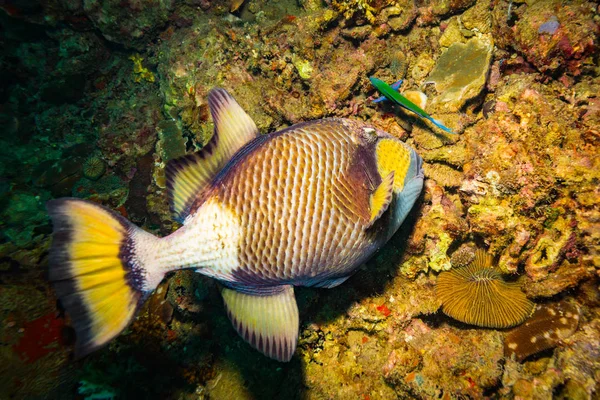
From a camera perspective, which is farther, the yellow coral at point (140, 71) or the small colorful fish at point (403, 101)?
the yellow coral at point (140, 71)

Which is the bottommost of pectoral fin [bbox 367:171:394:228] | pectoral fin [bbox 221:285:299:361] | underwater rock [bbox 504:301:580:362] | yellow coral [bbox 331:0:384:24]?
underwater rock [bbox 504:301:580:362]

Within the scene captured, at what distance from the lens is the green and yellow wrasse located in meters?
1.91

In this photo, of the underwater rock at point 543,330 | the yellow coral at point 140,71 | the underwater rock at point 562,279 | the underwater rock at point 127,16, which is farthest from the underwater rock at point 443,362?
the underwater rock at point 127,16

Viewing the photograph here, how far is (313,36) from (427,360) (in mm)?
3654

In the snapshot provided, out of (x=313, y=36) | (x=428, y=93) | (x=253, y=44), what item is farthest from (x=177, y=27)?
(x=428, y=93)

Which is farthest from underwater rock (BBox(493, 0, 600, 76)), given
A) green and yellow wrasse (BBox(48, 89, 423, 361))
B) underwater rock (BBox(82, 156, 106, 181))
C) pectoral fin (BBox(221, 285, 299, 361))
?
underwater rock (BBox(82, 156, 106, 181))

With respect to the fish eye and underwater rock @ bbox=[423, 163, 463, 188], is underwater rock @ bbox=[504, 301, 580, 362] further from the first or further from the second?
the fish eye

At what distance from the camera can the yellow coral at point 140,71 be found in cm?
606

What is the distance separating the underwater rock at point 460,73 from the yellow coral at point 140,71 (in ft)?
18.2

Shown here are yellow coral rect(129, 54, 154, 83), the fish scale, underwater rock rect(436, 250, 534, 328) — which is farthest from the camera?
yellow coral rect(129, 54, 154, 83)

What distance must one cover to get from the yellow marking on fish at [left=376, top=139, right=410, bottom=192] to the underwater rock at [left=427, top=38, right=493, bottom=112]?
941 millimetres

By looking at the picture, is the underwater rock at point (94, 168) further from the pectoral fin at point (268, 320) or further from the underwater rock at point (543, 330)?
the underwater rock at point (543, 330)

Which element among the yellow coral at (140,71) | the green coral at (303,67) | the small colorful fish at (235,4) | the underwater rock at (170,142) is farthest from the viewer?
the yellow coral at (140,71)

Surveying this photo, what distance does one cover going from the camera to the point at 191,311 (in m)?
3.80
